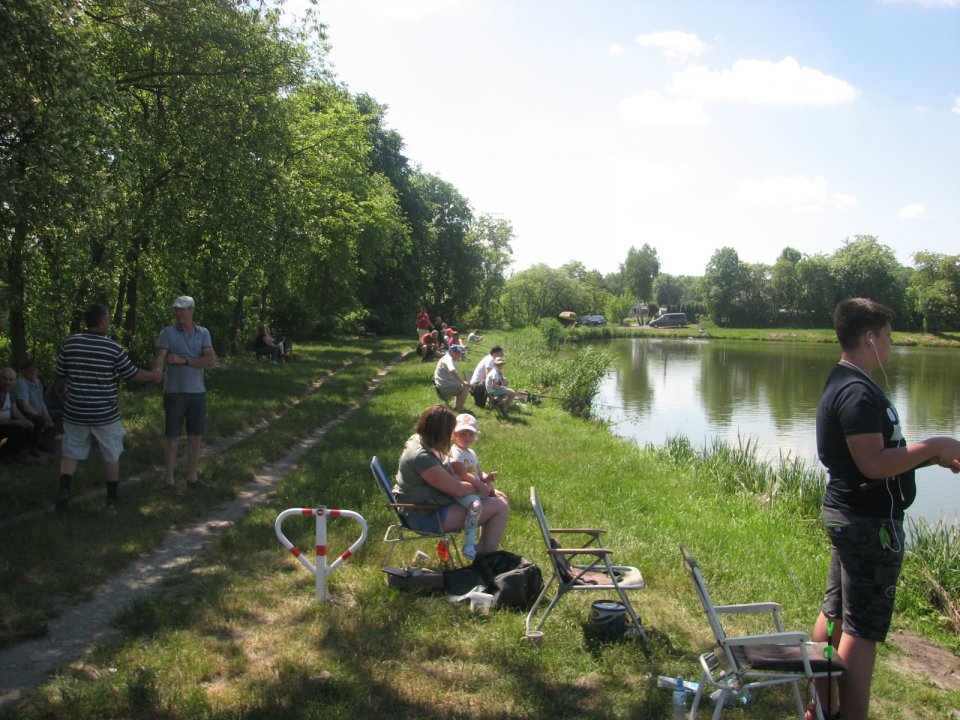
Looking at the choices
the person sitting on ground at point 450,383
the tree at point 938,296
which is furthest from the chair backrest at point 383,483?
the tree at point 938,296

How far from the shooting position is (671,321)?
92.2m

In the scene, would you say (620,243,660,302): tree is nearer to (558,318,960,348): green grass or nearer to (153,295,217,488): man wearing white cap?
(558,318,960,348): green grass

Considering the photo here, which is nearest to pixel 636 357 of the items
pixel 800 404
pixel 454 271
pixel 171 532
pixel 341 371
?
pixel 454 271

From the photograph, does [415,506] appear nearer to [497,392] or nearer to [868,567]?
[868,567]

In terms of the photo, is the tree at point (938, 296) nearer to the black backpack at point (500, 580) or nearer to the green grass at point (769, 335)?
the green grass at point (769, 335)

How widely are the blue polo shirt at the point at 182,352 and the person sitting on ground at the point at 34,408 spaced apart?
7.17ft

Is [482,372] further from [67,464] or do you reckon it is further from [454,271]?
[454,271]

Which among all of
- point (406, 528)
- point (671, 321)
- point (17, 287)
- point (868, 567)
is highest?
point (17, 287)

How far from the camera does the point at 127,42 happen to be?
11.2 m

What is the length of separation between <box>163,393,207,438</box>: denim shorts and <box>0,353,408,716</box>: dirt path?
84 cm

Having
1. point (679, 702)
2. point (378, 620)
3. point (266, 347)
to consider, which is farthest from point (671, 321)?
point (679, 702)

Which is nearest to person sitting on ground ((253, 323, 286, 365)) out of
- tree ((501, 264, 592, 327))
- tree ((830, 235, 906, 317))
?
tree ((501, 264, 592, 327))

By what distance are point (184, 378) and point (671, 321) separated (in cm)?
8885

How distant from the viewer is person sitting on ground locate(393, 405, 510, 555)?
567 cm
